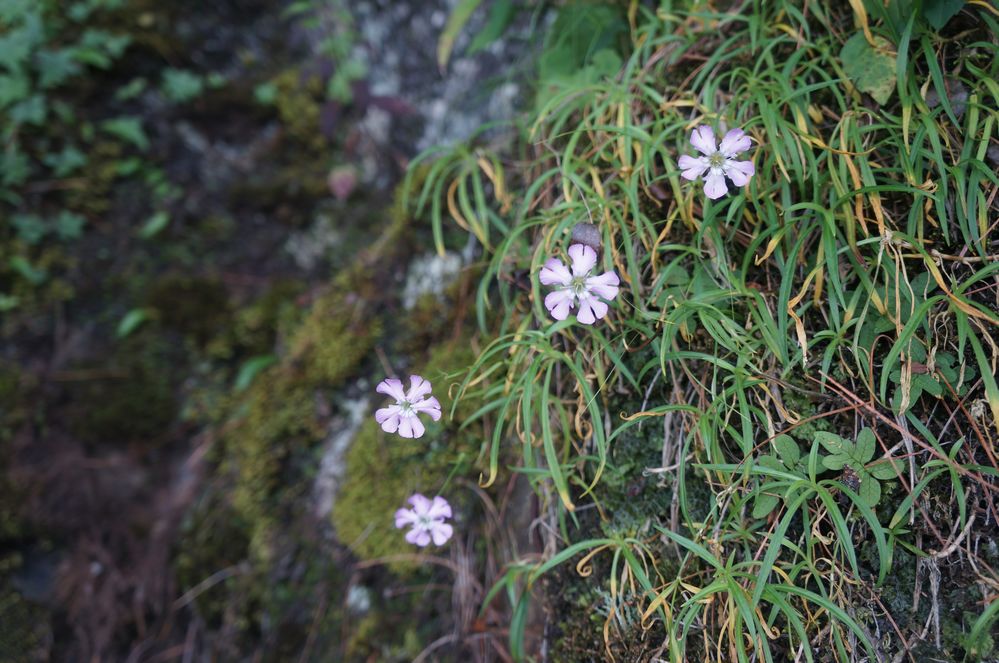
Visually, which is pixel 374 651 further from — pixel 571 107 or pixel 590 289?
pixel 571 107

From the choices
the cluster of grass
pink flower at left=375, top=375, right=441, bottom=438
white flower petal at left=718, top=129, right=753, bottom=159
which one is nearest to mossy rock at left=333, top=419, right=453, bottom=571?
the cluster of grass

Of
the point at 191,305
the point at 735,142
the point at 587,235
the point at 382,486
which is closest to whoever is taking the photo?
the point at 735,142

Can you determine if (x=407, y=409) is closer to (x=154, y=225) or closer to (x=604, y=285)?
(x=604, y=285)

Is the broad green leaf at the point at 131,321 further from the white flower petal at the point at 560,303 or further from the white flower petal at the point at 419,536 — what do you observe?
the white flower petal at the point at 560,303

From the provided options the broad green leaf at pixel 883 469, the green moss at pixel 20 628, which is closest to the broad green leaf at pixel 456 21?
the broad green leaf at pixel 883 469

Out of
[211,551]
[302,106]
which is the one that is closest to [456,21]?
[302,106]

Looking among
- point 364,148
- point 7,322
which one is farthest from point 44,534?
point 364,148
